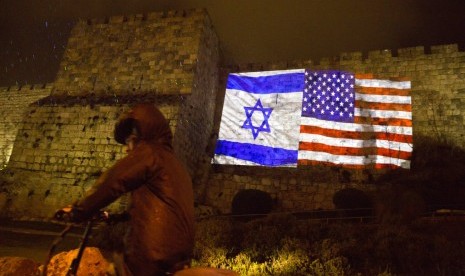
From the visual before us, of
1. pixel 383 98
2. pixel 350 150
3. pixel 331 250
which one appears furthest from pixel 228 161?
pixel 331 250

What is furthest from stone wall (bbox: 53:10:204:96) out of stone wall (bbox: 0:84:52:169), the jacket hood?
the jacket hood

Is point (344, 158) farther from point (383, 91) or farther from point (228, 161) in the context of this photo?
point (228, 161)

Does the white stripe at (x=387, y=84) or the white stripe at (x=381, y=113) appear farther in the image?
the white stripe at (x=387, y=84)

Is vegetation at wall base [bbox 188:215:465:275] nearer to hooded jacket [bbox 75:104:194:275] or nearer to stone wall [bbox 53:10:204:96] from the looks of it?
hooded jacket [bbox 75:104:194:275]

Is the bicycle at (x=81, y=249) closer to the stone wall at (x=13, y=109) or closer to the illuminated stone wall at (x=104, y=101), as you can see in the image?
the illuminated stone wall at (x=104, y=101)

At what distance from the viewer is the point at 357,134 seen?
12852mm

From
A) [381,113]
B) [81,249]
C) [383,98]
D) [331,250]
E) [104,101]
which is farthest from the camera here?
[383,98]

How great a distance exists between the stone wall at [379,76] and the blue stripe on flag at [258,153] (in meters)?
0.41

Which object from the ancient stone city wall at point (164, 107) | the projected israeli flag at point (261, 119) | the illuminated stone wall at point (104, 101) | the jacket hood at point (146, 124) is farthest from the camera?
the projected israeli flag at point (261, 119)

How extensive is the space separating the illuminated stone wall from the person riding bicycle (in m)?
8.47

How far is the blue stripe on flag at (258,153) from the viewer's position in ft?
41.5

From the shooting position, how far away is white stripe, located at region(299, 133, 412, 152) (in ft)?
40.8

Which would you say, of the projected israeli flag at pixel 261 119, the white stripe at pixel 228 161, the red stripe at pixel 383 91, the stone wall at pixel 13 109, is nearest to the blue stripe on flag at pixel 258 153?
the projected israeli flag at pixel 261 119

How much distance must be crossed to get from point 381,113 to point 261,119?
467cm
